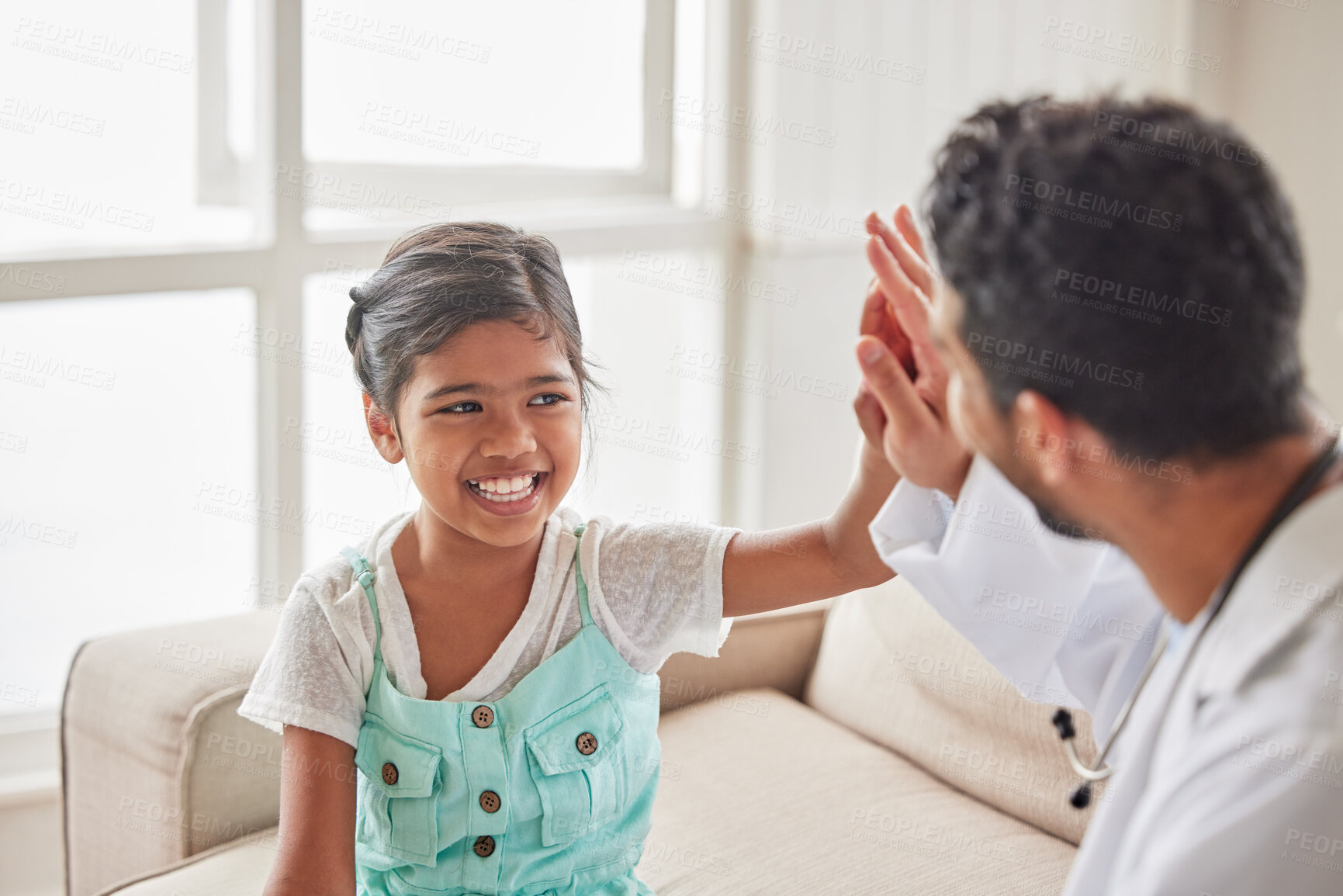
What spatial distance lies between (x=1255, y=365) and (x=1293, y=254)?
0.27 feet

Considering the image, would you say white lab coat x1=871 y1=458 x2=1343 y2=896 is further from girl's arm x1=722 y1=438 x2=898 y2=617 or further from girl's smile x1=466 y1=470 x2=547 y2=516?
girl's smile x1=466 y1=470 x2=547 y2=516

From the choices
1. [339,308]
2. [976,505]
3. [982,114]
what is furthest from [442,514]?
[339,308]

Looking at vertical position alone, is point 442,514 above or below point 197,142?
below

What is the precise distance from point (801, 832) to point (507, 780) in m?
0.58

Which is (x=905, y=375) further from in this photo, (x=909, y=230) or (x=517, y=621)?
(x=517, y=621)

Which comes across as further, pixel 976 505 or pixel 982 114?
pixel 976 505

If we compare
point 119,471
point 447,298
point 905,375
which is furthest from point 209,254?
point 905,375

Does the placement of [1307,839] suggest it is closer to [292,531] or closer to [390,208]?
[292,531]

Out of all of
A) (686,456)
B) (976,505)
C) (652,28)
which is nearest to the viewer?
(976,505)

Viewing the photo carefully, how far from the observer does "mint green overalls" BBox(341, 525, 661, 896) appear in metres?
1.35

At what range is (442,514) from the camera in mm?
1376

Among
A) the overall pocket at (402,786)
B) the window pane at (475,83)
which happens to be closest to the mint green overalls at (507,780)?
the overall pocket at (402,786)

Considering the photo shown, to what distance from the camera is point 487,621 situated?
142 centimetres

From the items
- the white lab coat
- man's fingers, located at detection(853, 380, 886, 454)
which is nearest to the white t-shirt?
man's fingers, located at detection(853, 380, 886, 454)
